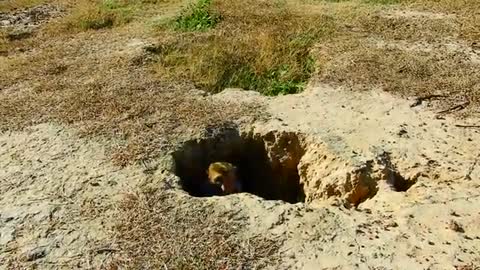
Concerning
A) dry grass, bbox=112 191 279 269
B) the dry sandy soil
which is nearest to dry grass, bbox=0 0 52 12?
the dry sandy soil

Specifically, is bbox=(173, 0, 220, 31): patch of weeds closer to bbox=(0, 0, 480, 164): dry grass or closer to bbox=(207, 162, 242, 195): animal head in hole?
bbox=(0, 0, 480, 164): dry grass

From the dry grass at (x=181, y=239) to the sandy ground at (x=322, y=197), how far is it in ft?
0.30

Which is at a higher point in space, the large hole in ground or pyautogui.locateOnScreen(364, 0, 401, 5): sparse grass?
pyautogui.locateOnScreen(364, 0, 401, 5): sparse grass

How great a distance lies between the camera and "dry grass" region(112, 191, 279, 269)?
405cm

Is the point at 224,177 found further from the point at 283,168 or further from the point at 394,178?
the point at 394,178

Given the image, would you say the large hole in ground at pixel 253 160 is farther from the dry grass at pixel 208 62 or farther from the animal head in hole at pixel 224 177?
the dry grass at pixel 208 62

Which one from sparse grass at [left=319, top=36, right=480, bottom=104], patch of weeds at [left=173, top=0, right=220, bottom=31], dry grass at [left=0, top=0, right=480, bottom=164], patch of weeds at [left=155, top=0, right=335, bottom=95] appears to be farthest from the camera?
patch of weeds at [left=173, top=0, right=220, bottom=31]

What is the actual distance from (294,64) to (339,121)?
180 cm

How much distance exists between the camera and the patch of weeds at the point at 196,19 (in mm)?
8516

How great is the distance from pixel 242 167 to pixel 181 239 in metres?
1.70

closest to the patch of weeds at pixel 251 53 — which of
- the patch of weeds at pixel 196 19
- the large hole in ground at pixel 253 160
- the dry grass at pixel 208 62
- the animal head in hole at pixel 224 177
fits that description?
the dry grass at pixel 208 62

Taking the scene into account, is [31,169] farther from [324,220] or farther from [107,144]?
[324,220]

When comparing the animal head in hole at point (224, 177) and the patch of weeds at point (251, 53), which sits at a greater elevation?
the patch of weeds at point (251, 53)

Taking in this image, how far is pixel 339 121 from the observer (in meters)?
5.70
